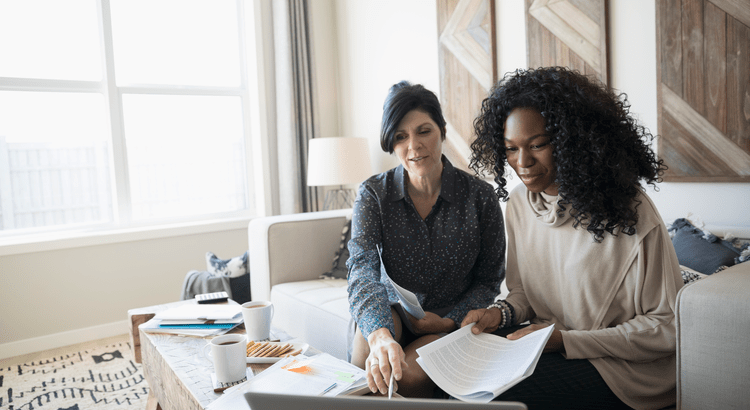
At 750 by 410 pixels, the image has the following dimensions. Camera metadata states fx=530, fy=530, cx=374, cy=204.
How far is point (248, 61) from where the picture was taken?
3805 millimetres

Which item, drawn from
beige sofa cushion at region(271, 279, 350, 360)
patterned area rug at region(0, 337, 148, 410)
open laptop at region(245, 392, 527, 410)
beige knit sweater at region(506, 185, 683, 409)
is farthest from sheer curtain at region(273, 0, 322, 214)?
open laptop at region(245, 392, 527, 410)

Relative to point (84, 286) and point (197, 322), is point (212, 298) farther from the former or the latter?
point (84, 286)

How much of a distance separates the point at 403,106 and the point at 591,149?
0.52 m

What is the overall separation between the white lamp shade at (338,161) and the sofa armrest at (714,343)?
2.46 m

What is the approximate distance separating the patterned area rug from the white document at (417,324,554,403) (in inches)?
63.0

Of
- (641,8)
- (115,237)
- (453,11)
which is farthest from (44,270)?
(641,8)

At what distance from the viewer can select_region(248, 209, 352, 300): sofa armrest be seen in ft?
8.43

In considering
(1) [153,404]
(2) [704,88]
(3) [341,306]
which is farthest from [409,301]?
(2) [704,88]

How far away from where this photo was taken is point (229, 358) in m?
1.17

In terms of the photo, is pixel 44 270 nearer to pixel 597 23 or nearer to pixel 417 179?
pixel 417 179

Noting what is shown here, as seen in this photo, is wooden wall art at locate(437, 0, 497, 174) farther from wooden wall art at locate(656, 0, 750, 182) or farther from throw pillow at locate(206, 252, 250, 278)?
throw pillow at locate(206, 252, 250, 278)

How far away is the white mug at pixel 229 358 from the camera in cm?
116

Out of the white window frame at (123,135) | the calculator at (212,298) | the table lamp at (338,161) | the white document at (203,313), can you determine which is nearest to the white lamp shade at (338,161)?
the table lamp at (338,161)

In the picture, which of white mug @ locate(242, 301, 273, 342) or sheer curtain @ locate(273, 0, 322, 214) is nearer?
white mug @ locate(242, 301, 273, 342)
